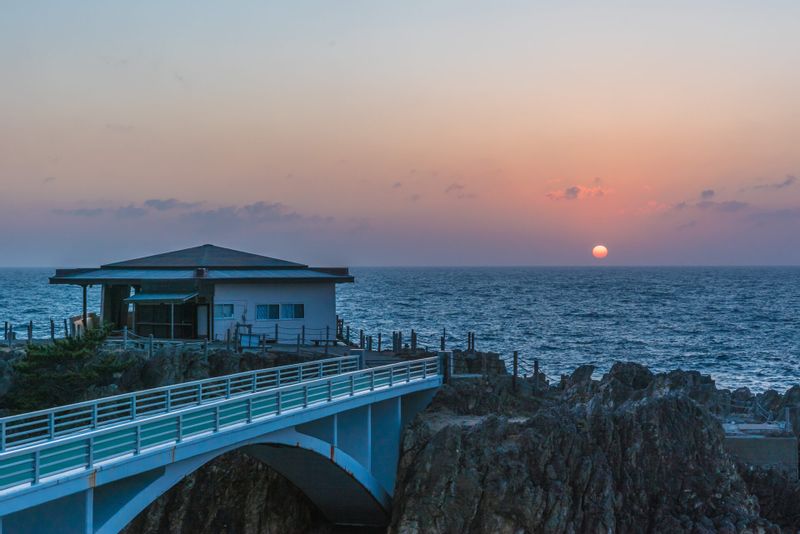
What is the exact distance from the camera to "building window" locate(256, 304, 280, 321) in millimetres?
48562

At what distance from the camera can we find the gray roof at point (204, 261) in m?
53.0

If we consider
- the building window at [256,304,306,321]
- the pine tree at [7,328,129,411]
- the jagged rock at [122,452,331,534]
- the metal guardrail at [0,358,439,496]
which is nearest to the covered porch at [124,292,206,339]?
the building window at [256,304,306,321]

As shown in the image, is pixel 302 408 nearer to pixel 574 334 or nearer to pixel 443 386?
pixel 443 386

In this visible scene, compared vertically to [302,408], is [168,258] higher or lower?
higher

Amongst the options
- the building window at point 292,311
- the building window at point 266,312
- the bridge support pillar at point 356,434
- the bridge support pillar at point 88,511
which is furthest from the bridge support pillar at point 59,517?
the building window at point 292,311

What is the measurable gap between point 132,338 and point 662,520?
28.6m

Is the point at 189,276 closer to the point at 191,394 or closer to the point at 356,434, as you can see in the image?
the point at 191,394

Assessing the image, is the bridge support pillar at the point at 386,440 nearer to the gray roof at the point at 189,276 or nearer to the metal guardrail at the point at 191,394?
the metal guardrail at the point at 191,394

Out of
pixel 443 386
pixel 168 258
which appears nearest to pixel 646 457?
pixel 443 386

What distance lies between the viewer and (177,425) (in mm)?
24281

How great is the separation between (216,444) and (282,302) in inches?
942

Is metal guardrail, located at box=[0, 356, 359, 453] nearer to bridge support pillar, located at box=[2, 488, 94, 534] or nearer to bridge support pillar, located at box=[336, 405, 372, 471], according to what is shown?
bridge support pillar, located at box=[336, 405, 372, 471]

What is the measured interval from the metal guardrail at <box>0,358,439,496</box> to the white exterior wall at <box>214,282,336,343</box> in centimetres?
1229

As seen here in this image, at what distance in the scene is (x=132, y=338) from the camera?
47.6m
